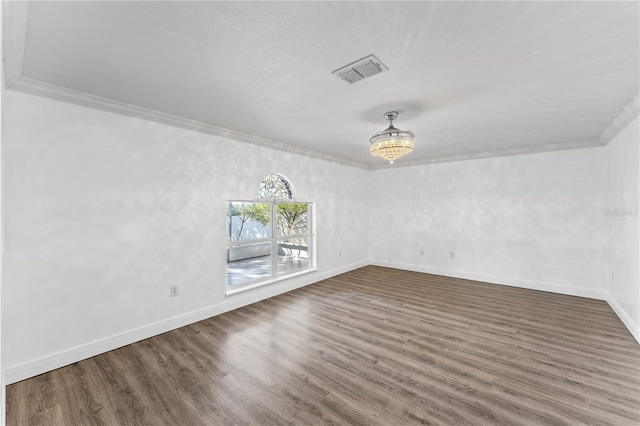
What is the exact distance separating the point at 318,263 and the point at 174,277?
105 inches

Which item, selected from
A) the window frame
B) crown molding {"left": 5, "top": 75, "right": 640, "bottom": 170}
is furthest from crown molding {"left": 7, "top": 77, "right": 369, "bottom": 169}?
the window frame

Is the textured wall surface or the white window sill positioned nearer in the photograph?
the textured wall surface

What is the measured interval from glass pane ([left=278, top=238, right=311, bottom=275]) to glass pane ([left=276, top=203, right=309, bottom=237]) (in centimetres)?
21

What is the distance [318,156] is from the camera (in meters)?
5.15

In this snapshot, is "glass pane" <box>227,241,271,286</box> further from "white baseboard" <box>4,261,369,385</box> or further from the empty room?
"white baseboard" <box>4,261,369,385</box>

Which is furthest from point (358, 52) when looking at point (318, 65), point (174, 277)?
point (174, 277)

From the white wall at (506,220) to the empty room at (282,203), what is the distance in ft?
0.15

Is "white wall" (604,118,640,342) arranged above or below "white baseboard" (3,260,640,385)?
above

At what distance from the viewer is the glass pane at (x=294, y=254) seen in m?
5.21

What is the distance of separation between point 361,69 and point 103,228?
9.27 feet

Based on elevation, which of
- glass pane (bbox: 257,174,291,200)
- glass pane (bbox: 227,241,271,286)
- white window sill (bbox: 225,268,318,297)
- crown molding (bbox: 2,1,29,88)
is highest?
crown molding (bbox: 2,1,29,88)

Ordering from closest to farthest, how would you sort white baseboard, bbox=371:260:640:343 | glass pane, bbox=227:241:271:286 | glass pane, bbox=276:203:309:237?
1. white baseboard, bbox=371:260:640:343
2. glass pane, bbox=227:241:271:286
3. glass pane, bbox=276:203:309:237

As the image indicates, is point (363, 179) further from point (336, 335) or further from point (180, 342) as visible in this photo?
point (180, 342)

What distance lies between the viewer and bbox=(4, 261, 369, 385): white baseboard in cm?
226
